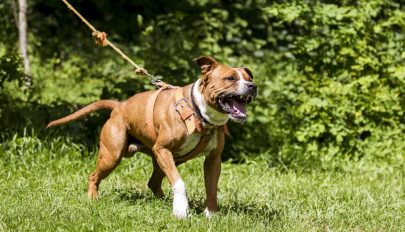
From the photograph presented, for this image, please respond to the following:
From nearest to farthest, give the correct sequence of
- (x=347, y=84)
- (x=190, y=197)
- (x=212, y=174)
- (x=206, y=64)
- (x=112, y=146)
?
(x=206, y=64) → (x=212, y=174) → (x=112, y=146) → (x=190, y=197) → (x=347, y=84)

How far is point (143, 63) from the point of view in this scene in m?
9.92

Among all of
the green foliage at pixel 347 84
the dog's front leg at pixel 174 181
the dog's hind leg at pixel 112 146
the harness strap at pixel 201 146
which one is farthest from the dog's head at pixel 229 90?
the green foliage at pixel 347 84

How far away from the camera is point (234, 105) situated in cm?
559

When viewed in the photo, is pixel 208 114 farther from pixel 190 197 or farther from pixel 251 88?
pixel 190 197

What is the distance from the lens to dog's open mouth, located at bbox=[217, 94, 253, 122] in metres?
5.49

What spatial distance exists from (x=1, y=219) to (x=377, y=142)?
5.35 m

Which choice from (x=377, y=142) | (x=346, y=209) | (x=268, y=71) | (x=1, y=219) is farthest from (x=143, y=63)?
(x=1, y=219)

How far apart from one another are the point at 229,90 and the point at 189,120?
383 millimetres

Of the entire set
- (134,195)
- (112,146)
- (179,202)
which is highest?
(112,146)

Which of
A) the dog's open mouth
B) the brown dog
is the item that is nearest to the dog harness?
the brown dog

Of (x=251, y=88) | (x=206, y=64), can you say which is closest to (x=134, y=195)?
(x=206, y=64)

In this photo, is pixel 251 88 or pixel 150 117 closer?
pixel 251 88

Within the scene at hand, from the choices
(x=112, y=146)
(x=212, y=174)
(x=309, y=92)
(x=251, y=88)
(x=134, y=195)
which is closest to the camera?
(x=251, y=88)

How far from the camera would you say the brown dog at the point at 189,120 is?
5.55m
